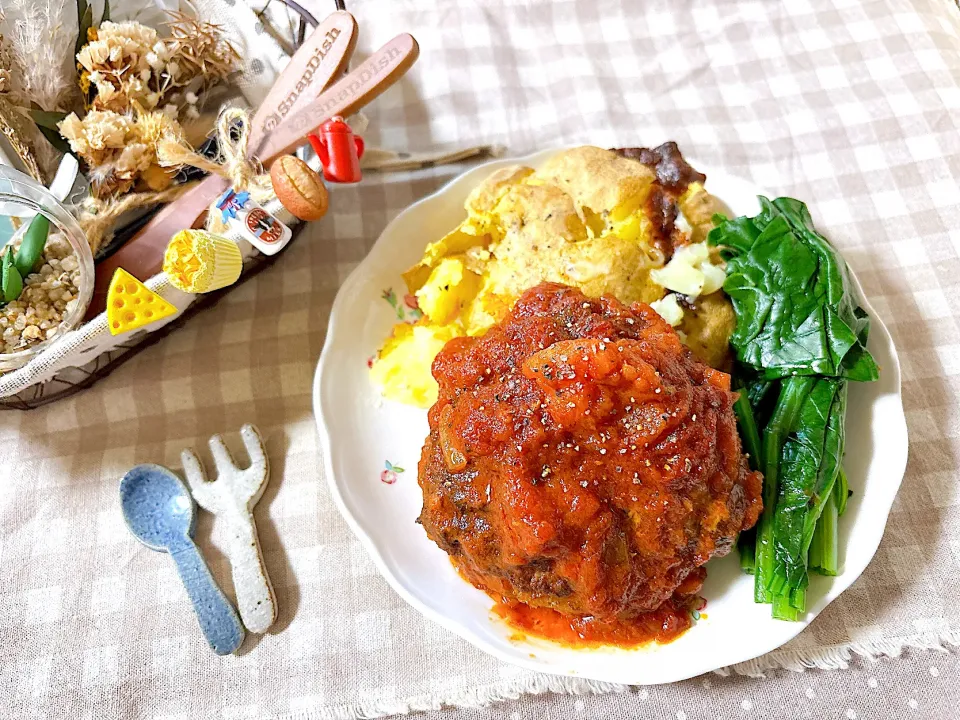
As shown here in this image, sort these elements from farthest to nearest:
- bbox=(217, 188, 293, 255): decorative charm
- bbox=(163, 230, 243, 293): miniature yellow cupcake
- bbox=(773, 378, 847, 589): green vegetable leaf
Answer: bbox=(217, 188, 293, 255): decorative charm, bbox=(163, 230, 243, 293): miniature yellow cupcake, bbox=(773, 378, 847, 589): green vegetable leaf

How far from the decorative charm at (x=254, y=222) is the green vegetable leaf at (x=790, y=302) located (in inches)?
57.4

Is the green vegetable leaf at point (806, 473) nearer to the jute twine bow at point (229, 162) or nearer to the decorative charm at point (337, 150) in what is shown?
the decorative charm at point (337, 150)

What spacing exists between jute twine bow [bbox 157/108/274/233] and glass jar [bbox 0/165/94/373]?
14.6 inches

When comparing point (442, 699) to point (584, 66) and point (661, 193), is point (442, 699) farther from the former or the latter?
point (584, 66)

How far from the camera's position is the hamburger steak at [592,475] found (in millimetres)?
1820

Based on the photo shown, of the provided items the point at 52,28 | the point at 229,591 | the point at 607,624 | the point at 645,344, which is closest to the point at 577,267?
the point at 645,344

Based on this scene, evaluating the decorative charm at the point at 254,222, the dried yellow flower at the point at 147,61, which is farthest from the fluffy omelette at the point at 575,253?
the dried yellow flower at the point at 147,61

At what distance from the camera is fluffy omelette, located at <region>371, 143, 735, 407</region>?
7.46 ft

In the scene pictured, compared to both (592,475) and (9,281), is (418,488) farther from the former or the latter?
(9,281)

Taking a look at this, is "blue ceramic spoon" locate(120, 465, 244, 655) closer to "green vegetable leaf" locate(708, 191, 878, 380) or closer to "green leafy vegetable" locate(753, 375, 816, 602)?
"green leafy vegetable" locate(753, 375, 816, 602)

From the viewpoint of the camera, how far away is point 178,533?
7.64ft

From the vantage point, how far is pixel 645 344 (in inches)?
77.0

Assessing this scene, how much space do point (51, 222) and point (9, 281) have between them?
24 cm

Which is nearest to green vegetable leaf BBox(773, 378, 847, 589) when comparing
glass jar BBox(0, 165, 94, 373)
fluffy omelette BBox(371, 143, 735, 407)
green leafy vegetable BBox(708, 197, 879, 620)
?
green leafy vegetable BBox(708, 197, 879, 620)
